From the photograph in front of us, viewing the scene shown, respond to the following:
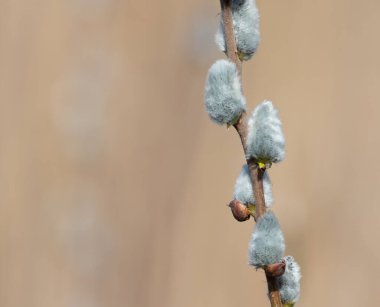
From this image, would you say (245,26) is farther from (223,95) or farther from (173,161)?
(173,161)

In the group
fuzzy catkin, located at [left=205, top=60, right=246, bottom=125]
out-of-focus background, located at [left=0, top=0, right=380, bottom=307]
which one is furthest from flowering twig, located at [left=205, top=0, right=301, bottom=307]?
out-of-focus background, located at [left=0, top=0, right=380, bottom=307]

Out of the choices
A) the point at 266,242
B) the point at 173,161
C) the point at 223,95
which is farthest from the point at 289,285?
the point at 173,161

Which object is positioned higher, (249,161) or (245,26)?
(245,26)

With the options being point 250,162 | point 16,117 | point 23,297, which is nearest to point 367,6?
point 16,117

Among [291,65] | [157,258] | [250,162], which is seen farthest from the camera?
[291,65]

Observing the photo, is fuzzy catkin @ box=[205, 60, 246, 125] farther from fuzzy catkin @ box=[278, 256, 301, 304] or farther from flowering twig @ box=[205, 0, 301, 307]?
fuzzy catkin @ box=[278, 256, 301, 304]

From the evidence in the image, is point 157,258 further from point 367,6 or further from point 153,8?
point 367,6

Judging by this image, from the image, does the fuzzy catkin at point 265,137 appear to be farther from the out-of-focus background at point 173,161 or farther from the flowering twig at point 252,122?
the out-of-focus background at point 173,161
